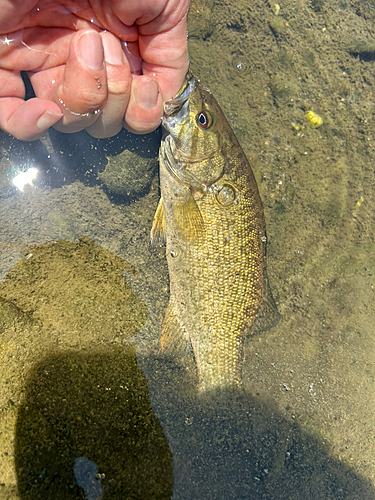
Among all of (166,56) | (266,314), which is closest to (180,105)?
(166,56)

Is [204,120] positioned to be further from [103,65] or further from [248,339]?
[248,339]

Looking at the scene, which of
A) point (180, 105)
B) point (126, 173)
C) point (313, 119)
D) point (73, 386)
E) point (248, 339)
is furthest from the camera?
point (313, 119)

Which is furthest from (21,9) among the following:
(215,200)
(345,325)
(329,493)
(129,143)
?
(329,493)

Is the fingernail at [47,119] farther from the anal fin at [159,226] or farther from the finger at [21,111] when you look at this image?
the anal fin at [159,226]

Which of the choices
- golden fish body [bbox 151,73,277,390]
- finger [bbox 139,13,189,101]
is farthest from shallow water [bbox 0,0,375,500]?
finger [bbox 139,13,189,101]

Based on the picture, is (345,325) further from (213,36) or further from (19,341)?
(213,36)

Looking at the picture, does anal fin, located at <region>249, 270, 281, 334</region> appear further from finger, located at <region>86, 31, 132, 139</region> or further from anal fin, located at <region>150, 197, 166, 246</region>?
finger, located at <region>86, 31, 132, 139</region>
